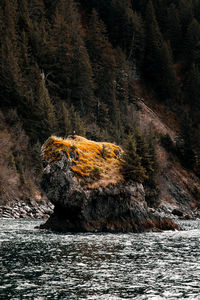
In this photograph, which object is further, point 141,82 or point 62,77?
point 141,82

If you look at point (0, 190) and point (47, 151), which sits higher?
point (47, 151)

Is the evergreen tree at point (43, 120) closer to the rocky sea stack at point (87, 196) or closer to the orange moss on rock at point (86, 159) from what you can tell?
the orange moss on rock at point (86, 159)

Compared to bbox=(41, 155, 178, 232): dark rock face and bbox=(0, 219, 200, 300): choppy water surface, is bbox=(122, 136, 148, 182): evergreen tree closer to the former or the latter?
bbox=(41, 155, 178, 232): dark rock face

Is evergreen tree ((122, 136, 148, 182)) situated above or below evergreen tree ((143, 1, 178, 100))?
below

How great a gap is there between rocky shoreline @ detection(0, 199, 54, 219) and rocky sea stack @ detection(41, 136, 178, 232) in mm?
17562

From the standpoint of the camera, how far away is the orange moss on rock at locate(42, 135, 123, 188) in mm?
39219

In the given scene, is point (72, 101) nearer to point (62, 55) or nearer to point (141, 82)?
point (62, 55)

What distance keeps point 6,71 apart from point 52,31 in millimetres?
23450

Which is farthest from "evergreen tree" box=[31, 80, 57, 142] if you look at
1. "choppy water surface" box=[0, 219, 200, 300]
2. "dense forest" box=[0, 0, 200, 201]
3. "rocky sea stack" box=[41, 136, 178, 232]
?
"choppy water surface" box=[0, 219, 200, 300]

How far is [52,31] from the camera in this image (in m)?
91.3

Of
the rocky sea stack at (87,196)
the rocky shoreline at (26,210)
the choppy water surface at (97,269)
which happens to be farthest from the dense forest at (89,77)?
the choppy water surface at (97,269)

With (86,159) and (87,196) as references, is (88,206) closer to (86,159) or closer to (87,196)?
(87,196)

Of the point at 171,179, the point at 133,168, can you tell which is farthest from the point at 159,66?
the point at 133,168

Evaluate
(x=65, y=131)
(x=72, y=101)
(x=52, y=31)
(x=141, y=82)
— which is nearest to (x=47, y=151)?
(x=65, y=131)
